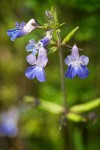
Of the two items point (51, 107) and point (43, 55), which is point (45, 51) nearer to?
point (43, 55)

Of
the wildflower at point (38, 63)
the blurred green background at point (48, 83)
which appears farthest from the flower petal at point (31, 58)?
the blurred green background at point (48, 83)

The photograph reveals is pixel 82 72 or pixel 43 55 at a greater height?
pixel 43 55

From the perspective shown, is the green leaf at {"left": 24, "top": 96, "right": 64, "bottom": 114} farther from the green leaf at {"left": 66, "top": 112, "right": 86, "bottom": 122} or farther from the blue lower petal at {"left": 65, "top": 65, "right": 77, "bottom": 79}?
the blue lower petal at {"left": 65, "top": 65, "right": 77, "bottom": 79}

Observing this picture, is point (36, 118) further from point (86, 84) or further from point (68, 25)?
point (68, 25)

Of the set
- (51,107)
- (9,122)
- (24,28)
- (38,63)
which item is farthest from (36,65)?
(9,122)

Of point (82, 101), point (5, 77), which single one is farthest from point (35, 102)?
point (5, 77)

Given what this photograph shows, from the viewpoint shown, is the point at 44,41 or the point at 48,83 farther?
the point at 48,83
